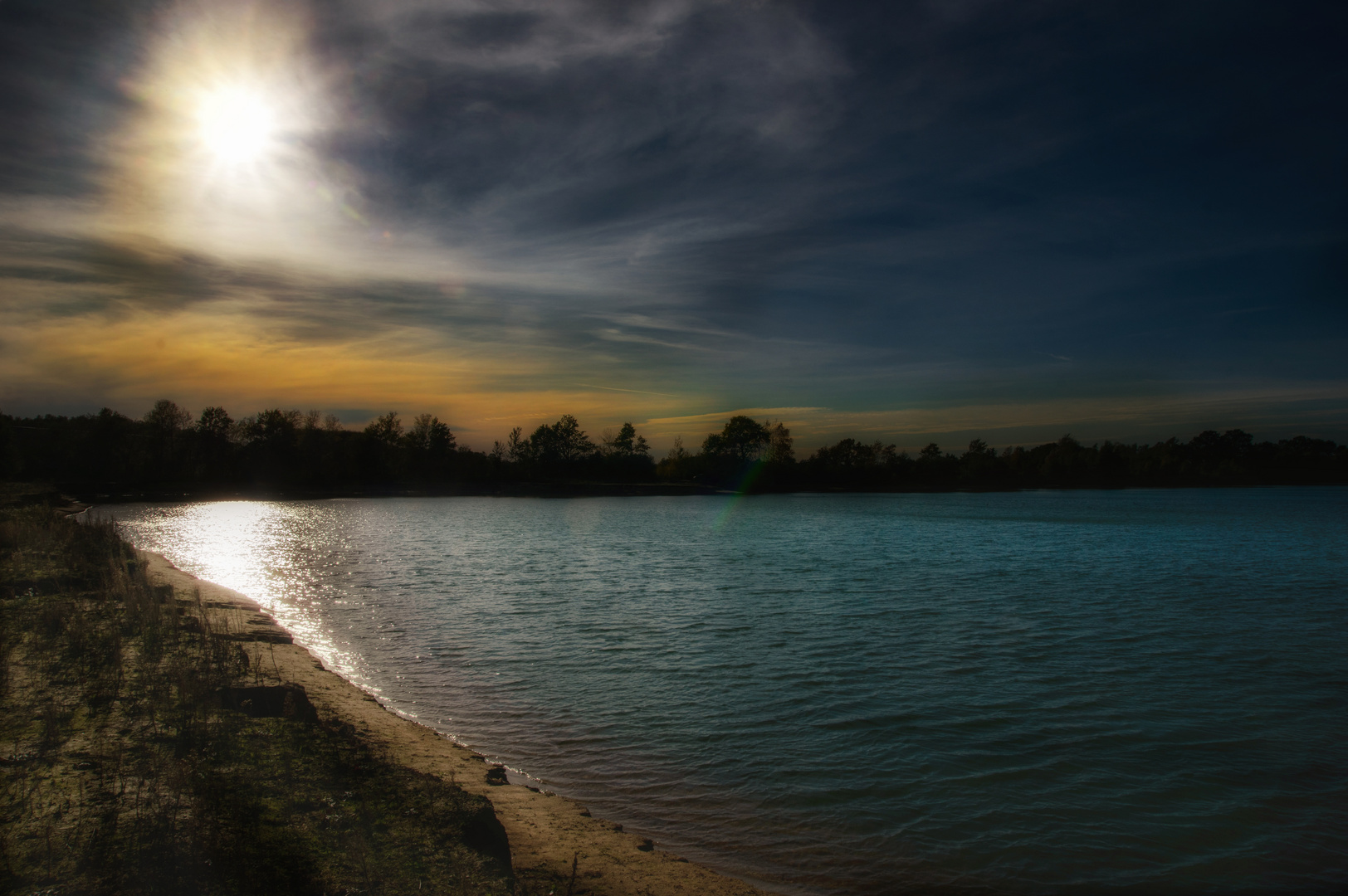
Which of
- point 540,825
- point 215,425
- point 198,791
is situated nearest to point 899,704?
A: point 540,825

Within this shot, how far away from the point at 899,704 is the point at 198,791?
41.1 feet

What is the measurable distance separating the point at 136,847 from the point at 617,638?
14.8 m

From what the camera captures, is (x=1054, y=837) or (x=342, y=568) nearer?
(x=1054, y=837)

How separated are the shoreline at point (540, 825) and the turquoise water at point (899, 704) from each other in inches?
24.6

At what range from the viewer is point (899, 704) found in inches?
579

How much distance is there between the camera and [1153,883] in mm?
8391

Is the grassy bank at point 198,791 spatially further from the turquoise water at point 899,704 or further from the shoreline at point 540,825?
the turquoise water at point 899,704

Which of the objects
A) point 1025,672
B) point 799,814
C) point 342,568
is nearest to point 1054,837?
point 799,814

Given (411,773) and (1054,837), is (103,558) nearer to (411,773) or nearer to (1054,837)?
(411,773)

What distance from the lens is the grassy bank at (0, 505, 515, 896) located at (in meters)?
6.07

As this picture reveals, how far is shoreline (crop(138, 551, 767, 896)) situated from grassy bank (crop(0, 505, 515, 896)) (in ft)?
2.17

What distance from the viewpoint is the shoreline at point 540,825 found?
303 inches

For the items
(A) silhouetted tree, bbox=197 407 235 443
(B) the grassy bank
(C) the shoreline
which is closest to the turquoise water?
(C) the shoreline

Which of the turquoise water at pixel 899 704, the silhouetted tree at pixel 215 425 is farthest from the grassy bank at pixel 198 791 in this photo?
the silhouetted tree at pixel 215 425
